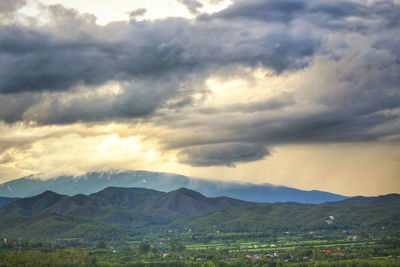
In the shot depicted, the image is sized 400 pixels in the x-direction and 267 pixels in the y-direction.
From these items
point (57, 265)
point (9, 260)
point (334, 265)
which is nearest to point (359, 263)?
point (334, 265)

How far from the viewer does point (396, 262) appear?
639 feet

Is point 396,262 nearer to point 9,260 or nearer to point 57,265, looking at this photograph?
point 57,265

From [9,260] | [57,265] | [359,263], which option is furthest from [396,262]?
[9,260]

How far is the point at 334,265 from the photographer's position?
19862 centimetres

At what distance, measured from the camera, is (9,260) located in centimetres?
19962

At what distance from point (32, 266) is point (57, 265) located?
11.1 meters

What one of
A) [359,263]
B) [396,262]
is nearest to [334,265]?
[359,263]

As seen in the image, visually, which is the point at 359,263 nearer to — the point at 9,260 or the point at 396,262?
the point at 396,262

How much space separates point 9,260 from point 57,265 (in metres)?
21.5

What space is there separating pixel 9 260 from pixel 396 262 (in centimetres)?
16973

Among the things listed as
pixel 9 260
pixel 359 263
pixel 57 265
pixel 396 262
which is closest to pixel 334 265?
pixel 359 263

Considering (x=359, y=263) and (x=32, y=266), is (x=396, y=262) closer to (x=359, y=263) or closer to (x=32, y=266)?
(x=359, y=263)

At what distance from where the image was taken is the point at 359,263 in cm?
19325

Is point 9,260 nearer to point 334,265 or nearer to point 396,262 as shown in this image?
point 334,265
